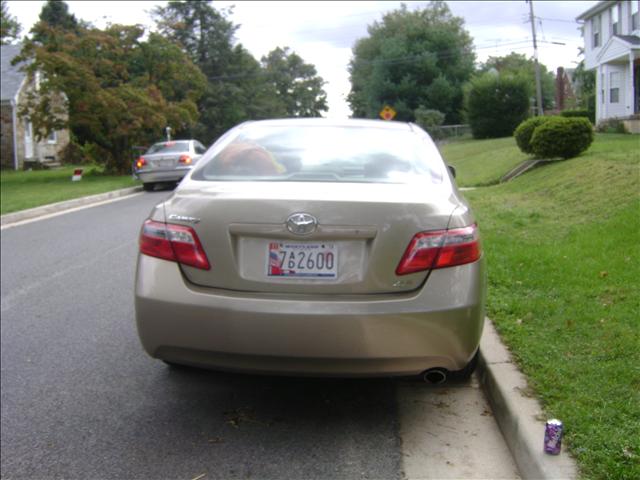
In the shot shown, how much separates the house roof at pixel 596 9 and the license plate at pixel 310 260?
1199 inches

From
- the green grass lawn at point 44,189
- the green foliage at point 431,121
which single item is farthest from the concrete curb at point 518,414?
the green foliage at point 431,121

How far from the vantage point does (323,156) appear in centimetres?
415

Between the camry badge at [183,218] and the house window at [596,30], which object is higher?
the house window at [596,30]

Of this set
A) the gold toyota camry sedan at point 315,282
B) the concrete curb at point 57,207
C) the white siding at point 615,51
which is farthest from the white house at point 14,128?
the gold toyota camry sedan at point 315,282

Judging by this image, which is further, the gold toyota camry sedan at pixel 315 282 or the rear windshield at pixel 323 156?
the rear windshield at pixel 323 156

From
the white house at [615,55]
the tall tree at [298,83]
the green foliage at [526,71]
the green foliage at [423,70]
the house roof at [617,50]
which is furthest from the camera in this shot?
the tall tree at [298,83]

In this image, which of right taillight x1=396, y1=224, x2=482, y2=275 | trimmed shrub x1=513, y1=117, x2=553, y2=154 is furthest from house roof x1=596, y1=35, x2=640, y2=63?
right taillight x1=396, y1=224, x2=482, y2=275

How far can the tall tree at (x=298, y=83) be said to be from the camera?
10781 cm

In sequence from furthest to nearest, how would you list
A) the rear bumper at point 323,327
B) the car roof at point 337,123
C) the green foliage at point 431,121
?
the green foliage at point 431,121
the car roof at point 337,123
the rear bumper at point 323,327

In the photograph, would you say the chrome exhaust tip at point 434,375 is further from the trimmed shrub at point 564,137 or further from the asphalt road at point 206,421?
the trimmed shrub at point 564,137

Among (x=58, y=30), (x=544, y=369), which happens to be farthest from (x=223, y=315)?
(x=58, y=30)

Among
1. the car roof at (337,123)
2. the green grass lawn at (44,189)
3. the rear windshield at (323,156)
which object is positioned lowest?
the green grass lawn at (44,189)

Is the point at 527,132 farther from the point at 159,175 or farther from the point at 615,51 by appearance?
the point at 615,51

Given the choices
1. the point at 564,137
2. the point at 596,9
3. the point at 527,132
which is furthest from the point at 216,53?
the point at 564,137
